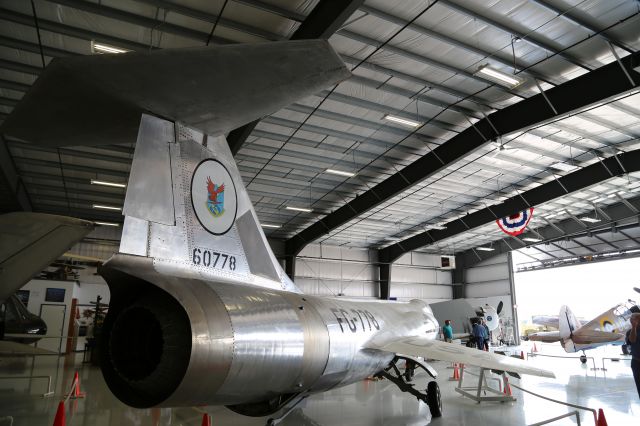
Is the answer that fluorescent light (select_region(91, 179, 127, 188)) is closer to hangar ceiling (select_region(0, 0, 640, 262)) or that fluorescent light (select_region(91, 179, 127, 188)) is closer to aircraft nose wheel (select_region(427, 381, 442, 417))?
hangar ceiling (select_region(0, 0, 640, 262))

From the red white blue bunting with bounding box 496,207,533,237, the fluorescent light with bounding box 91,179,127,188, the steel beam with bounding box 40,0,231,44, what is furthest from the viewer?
the red white blue bunting with bounding box 496,207,533,237

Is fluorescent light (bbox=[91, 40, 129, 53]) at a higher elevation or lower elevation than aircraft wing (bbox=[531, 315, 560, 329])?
higher

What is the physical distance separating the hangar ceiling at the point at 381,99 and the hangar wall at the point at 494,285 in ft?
26.7

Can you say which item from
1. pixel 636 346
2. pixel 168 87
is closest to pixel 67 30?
pixel 168 87

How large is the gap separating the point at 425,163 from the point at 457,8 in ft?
21.7

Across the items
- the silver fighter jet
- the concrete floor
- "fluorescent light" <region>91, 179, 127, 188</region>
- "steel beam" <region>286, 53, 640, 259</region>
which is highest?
"steel beam" <region>286, 53, 640, 259</region>

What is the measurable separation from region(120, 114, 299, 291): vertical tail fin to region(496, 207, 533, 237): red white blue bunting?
15654mm

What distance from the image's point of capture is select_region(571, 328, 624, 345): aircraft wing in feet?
47.2

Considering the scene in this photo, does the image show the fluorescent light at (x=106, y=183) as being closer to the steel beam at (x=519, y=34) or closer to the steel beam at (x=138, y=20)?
the steel beam at (x=138, y=20)

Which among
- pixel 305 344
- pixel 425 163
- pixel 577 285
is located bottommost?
pixel 305 344

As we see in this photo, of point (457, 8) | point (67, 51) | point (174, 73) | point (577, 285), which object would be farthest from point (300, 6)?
point (577, 285)

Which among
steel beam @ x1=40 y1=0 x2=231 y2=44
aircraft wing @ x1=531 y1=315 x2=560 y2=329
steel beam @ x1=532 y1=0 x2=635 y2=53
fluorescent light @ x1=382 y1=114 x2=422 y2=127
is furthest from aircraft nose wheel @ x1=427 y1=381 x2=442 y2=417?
aircraft wing @ x1=531 y1=315 x2=560 y2=329

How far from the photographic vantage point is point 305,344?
13.0 feet

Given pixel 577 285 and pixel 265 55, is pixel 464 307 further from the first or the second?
pixel 265 55
